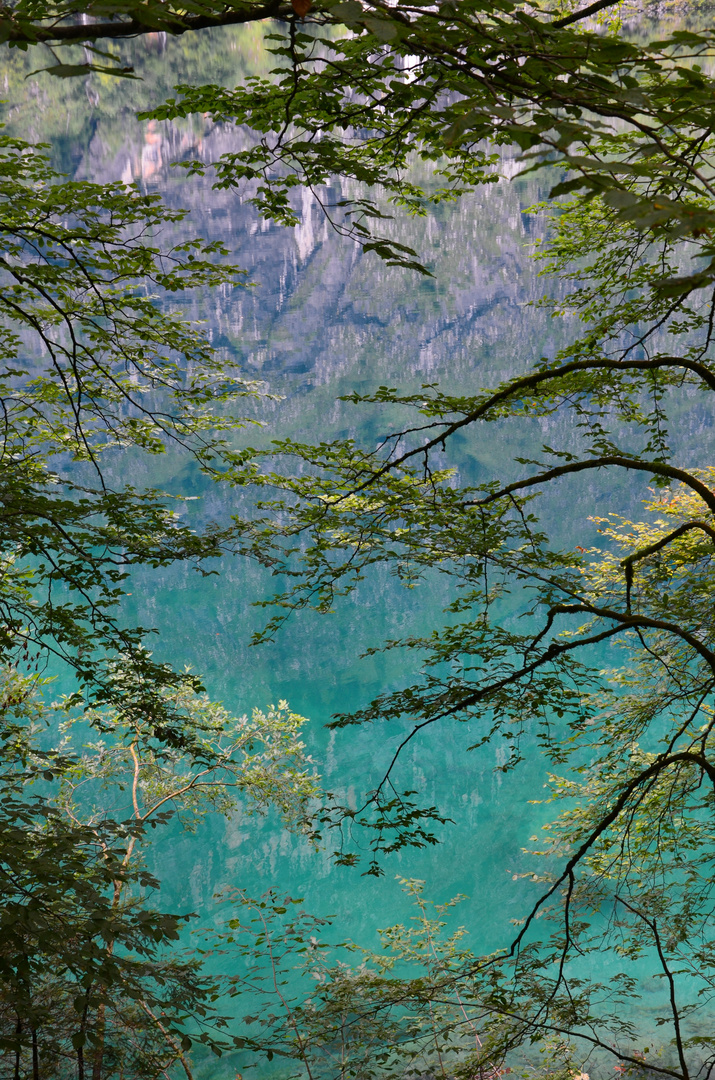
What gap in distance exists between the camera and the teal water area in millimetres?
12922

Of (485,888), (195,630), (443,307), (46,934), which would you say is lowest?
(46,934)

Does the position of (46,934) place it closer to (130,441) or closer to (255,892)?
(130,441)

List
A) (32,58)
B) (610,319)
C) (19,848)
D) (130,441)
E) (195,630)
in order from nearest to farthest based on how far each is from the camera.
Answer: (19,848), (610,319), (130,441), (195,630), (32,58)

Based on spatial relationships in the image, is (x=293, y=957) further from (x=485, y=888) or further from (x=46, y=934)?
(x=46, y=934)

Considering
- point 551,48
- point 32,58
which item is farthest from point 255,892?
point 32,58

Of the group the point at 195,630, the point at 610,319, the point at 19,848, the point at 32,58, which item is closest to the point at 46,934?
the point at 19,848

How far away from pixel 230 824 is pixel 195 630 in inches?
316

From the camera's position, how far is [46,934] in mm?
1854

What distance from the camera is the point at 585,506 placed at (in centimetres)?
2712

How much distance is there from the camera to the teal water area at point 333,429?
1292cm

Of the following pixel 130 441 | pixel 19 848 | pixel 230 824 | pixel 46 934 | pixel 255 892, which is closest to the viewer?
pixel 46 934

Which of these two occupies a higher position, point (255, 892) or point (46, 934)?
point (255, 892)

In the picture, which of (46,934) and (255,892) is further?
(255,892)

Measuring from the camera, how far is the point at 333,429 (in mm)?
30406
